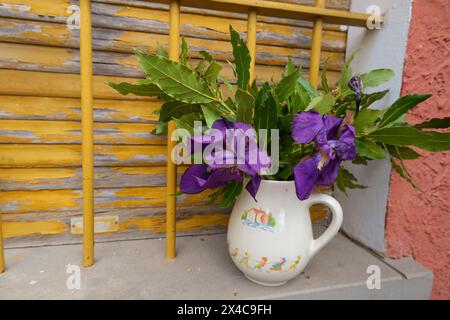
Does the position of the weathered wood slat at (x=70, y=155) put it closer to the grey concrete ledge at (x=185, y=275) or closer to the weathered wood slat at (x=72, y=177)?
the weathered wood slat at (x=72, y=177)

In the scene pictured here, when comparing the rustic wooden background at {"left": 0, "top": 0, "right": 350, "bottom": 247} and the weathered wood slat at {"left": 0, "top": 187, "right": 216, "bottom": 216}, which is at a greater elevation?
the rustic wooden background at {"left": 0, "top": 0, "right": 350, "bottom": 247}

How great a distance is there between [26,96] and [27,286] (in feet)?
1.41

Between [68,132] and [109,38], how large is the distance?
254 millimetres

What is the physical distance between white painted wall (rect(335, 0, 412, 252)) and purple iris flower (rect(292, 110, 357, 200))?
0.34 metres

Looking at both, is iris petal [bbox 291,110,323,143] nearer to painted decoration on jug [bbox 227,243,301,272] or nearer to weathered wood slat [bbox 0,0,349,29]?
painted decoration on jug [bbox 227,243,301,272]

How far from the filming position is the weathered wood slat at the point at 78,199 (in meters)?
0.78

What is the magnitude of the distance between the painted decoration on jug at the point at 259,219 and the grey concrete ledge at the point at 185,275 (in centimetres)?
14

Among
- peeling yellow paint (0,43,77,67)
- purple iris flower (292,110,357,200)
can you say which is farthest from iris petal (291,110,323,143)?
peeling yellow paint (0,43,77,67)

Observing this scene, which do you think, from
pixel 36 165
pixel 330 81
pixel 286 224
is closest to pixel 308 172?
pixel 286 224

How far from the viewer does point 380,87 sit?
0.78m

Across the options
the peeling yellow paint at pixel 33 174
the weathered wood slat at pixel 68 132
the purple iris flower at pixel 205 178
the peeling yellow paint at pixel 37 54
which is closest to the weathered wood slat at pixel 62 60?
the peeling yellow paint at pixel 37 54

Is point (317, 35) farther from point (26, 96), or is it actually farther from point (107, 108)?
point (26, 96)

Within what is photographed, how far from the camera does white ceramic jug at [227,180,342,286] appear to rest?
1.88ft
